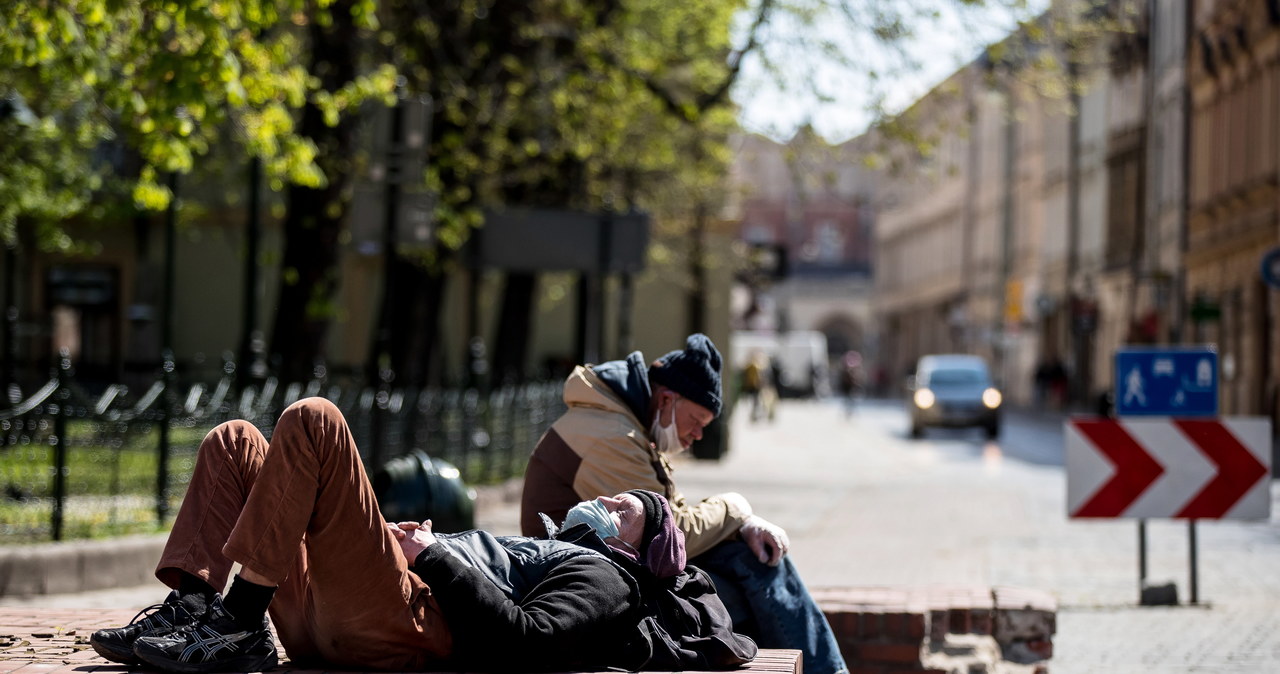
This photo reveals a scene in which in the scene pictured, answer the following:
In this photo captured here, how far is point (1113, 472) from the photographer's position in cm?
1134

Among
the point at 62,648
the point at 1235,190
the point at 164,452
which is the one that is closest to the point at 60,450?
the point at 164,452

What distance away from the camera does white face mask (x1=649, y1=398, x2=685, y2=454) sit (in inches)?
239

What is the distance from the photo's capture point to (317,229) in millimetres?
18719

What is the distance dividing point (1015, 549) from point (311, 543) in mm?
10792

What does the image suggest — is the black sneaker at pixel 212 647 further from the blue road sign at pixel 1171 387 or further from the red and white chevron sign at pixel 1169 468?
the blue road sign at pixel 1171 387

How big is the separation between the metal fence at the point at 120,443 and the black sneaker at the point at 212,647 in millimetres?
6832

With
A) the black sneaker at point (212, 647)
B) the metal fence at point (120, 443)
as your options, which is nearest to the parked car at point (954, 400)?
the metal fence at point (120, 443)

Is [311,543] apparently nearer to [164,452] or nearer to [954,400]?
[164,452]

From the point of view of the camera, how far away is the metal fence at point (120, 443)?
467 inches

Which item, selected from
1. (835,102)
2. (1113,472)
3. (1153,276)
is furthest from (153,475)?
(1153,276)

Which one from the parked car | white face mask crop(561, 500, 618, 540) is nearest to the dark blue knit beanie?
white face mask crop(561, 500, 618, 540)

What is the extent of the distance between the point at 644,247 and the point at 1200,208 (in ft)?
97.5

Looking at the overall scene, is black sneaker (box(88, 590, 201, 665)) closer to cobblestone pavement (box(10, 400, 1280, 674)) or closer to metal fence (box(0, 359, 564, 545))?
cobblestone pavement (box(10, 400, 1280, 674))

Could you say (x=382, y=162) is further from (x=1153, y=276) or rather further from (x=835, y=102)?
(x=1153, y=276)
